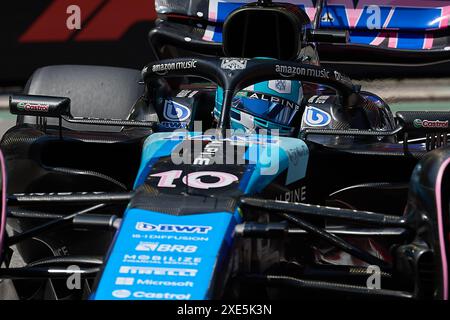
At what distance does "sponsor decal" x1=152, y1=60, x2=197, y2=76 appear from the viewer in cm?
415

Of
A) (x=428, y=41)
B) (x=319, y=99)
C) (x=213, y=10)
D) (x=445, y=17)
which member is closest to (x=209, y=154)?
(x=319, y=99)

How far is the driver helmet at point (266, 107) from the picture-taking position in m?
4.35

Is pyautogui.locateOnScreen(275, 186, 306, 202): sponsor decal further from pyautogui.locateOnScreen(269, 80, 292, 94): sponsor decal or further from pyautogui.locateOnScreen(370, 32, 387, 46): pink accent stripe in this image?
pyautogui.locateOnScreen(370, 32, 387, 46): pink accent stripe

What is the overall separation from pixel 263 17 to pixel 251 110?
550 millimetres

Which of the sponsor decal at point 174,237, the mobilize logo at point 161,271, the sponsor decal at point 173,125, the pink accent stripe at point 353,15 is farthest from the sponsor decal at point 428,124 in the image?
the pink accent stripe at point 353,15

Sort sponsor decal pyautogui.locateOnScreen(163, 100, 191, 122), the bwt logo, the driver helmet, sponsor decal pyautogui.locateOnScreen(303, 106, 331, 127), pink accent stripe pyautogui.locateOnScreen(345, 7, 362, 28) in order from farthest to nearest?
pink accent stripe pyautogui.locateOnScreen(345, 7, 362, 28) < sponsor decal pyautogui.locateOnScreen(163, 100, 191, 122) < sponsor decal pyautogui.locateOnScreen(303, 106, 331, 127) < the driver helmet < the bwt logo

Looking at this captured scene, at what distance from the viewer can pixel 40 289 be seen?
440 centimetres

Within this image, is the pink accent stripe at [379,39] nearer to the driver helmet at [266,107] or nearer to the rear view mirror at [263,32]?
the rear view mirror at [263,32]

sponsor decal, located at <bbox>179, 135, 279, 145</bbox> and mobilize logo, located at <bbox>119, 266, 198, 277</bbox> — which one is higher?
sponsor decal, located at <bbox>179, 135, 279, 145</bbox>

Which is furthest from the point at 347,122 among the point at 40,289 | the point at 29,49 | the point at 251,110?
the point at 29,49

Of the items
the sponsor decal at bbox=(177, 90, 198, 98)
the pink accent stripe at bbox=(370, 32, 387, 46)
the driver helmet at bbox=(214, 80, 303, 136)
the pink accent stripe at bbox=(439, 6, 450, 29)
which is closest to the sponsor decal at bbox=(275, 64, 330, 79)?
the driver helmet at bbox=(214, 80, 303, 136)

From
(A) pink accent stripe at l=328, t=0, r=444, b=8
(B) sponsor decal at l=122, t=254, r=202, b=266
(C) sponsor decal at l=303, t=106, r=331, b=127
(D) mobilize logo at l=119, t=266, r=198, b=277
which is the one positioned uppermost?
(A) pink accent stripe at l=328, t=0, r=444, b=8

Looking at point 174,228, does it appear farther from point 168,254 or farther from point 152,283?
point 152,283

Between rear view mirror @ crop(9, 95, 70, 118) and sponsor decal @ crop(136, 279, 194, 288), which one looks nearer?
sponsor decal @ crop(136, 279, 194, 288)
